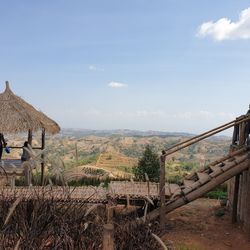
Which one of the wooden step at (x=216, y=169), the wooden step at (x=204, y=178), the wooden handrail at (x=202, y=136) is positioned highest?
the wooden handrail at (x=202, y=136)

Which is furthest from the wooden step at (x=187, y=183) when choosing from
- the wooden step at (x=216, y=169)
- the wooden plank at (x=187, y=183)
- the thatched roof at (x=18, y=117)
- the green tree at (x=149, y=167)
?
the green tree at (x=149, y=167)

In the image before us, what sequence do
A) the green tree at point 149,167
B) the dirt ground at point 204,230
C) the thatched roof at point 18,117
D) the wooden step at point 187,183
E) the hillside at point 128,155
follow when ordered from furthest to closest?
the hillside at point 128,155, the green tree at point 149,167, the thatched roof at point 18,117, the wooden step at point 187,183, the dirt ground at point 204,230

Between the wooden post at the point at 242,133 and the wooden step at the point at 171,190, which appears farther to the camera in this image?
the wooden post at the point at 242,133

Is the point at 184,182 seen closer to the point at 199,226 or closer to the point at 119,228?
the point at 199,226

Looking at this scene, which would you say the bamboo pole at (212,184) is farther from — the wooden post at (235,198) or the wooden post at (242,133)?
the wooden post at (235,198)

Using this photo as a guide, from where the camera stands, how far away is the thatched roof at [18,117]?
38.4 ft

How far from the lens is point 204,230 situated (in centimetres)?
884

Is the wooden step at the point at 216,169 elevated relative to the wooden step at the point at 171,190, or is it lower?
elevated

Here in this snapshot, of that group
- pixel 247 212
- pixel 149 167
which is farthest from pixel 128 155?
pixel 247 212

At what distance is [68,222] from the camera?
125 inches

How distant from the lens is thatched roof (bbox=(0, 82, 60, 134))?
11711mm

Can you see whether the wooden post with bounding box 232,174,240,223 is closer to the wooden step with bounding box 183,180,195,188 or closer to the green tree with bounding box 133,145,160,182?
the wooden step with bounding box 183,180,195,188

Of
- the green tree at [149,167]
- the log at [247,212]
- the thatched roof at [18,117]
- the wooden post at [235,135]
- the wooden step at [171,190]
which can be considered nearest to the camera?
the log at [247,212]

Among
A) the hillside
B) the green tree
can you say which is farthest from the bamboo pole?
the green tree
